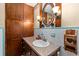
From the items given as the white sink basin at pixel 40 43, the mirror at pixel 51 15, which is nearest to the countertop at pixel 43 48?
the white sink basin at pixel 40 43

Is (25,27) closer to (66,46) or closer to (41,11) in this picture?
(41,11)

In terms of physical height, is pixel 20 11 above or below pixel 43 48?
above

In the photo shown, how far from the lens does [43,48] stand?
4.82 ft

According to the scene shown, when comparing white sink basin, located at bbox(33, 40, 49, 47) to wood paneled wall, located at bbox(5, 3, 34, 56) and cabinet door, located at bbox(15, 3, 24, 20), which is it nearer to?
wood paneled wall, located at bbox(5, 3, 34, 56)

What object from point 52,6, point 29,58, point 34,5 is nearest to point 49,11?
point 52,6

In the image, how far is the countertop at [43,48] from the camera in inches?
56.5

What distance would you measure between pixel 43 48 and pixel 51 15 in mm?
376

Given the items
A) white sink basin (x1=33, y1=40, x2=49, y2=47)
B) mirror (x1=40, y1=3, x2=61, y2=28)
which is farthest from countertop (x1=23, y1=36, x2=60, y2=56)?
mirror (x1=40, y1=3, x2=61, y2=28)

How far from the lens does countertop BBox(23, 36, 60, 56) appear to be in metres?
1.44

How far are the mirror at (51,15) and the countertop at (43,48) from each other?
0.66ft

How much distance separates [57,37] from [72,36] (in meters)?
0.16

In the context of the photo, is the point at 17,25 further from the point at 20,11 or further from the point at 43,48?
the point at 43,48

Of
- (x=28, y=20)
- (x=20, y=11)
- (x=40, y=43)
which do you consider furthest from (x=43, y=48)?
(x=20, y=11)

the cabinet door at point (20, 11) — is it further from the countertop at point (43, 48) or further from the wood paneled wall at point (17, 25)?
the countertop at point (43, 48)
